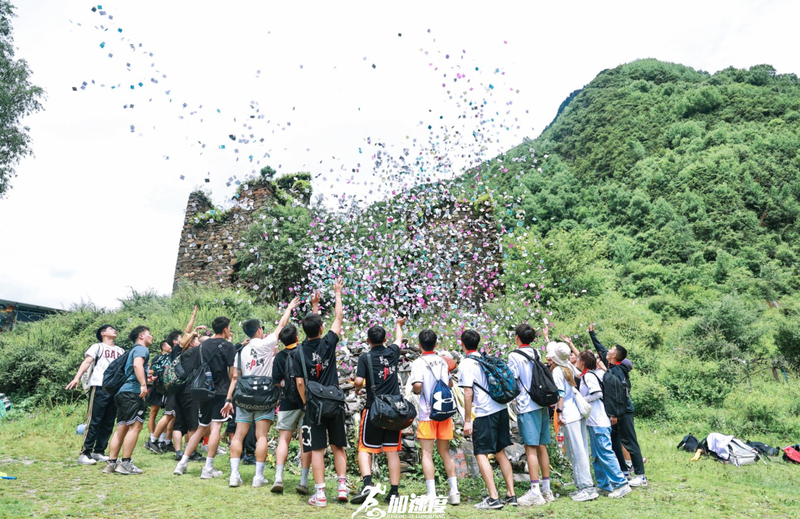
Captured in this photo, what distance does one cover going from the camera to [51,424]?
939 centimetres

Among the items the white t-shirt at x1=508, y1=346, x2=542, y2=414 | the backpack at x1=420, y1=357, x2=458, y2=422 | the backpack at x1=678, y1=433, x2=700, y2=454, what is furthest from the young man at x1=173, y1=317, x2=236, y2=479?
the backpack at x1=678, y1=433, x2=700, y2=454

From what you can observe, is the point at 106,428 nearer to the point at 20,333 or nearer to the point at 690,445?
the point at 690,445

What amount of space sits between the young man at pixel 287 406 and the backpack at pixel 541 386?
2269mm

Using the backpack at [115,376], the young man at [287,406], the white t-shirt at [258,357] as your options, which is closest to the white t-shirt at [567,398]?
the young man at [287,406]

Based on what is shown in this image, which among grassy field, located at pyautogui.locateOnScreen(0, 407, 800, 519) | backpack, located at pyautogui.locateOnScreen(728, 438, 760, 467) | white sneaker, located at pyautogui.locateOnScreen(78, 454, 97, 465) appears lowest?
grassy field, located at pyautogui.locateOnScreen(0, 407, 800, 519)

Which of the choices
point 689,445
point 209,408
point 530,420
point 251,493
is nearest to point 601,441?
point 530,420

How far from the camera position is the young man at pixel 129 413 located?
5637 millimetres

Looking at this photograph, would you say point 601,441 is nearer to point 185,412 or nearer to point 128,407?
point 185,412

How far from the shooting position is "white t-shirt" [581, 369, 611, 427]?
529cm

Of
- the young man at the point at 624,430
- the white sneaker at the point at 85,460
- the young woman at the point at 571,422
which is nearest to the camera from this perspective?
the young woman at the point at 571,422

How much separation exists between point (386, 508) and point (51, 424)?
812 cm

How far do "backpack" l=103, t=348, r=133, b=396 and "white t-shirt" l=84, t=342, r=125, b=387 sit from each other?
0.27m

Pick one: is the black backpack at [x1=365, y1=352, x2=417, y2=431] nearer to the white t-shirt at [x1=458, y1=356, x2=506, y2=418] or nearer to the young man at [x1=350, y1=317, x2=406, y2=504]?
the young man at [x1=350, y1=317, x2=406, y2=504]

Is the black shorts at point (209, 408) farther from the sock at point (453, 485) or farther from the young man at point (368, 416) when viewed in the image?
the sock at point (453, 485)
